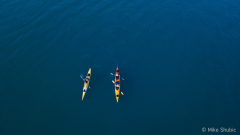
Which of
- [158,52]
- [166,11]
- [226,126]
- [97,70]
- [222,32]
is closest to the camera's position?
[226,126]

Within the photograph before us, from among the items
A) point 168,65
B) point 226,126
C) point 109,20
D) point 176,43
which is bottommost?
point 226,126

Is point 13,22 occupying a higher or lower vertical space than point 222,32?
higher

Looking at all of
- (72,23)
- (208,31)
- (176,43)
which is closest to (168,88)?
(176,43)

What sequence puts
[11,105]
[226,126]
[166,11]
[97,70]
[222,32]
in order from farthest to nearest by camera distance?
1. [166,11]
2. [222,32]
3. [97,70]
4. [11,105]
5. [226,126]

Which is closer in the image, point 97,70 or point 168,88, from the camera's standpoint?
point 168,88

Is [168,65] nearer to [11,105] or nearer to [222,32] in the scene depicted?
[222,32]

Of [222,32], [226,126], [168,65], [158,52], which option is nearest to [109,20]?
[158,52]
